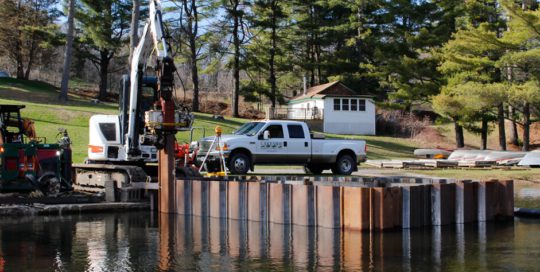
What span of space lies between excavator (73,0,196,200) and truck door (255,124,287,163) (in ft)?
14.4

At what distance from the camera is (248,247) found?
13164 millimetres

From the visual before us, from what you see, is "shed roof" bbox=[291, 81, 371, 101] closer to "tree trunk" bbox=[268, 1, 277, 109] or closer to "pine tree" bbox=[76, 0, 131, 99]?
"tree trunk" bbox=[268, 1, 277, 109]

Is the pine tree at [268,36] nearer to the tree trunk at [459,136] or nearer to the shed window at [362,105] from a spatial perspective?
the shed window at [362,105]

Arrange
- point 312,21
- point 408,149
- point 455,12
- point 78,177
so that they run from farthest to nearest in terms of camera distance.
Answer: point 312,21
point 455,12
point 408,149
point 78,177

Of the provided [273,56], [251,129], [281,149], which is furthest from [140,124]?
[273,56]

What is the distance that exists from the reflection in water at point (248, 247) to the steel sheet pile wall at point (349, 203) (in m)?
0.32

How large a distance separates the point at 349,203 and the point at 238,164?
11.5m

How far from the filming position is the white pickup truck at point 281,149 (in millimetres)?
25859

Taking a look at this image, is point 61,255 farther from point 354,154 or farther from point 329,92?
point 329,92

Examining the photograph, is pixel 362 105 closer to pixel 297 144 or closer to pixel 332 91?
pixel 332 91

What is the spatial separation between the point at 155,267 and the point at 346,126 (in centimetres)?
4781

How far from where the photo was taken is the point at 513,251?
12.7 metres

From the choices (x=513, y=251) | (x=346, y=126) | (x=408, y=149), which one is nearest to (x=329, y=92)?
(x=346, y=126)

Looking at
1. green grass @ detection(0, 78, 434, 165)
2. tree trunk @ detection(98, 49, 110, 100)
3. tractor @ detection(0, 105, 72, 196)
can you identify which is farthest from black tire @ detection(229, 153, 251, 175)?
tree trunk @ detection(98, 49, 110, 100)
